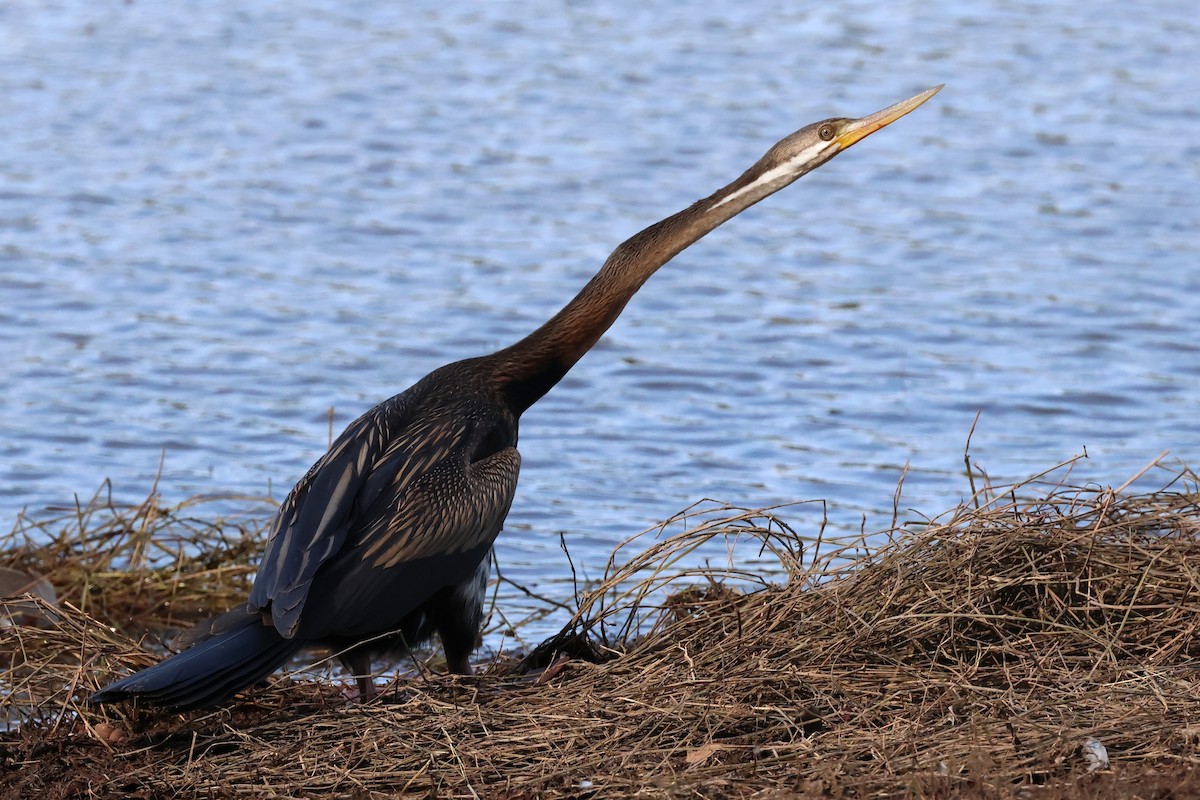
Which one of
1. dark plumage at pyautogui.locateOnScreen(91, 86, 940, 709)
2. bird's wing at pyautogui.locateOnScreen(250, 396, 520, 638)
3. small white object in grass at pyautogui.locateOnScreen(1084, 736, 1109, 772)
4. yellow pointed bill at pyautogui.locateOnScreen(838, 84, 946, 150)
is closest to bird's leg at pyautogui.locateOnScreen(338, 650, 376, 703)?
dark plumage at pyautogui.locateOnScreen(91, 86, 940, 709)

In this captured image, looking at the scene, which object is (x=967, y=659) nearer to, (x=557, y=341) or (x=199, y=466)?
(x=557, y=341)

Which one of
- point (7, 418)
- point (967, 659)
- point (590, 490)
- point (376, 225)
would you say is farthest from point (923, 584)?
point (376, 225)

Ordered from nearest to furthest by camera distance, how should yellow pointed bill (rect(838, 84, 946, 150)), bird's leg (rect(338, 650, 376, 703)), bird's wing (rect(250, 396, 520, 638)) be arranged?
bird's wing (rect(250, 396, 520, 638)) < bird's leg (rect(338, 650, 376, 703)) < yellow pointed bill (rect(838, 84, 946, 150))

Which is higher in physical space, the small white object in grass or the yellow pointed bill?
the yellow pointed bill

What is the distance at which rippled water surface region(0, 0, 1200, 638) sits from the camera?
8180mm

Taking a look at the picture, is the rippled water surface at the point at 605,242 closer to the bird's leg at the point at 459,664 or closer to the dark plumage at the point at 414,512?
the dark plumage at the point at 414,512

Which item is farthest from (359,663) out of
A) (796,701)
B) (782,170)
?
(782,170)

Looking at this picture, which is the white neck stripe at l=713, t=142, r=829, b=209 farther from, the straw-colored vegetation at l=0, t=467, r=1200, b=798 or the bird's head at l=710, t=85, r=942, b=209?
the straw-colored vegetation at l=0, t=467, r=1200, b=798

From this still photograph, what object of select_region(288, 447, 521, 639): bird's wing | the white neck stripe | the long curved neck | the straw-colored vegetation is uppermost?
the white neck stripe

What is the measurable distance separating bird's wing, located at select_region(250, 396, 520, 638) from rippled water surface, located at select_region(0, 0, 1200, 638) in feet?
6.16

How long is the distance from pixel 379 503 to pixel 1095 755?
2.03 m

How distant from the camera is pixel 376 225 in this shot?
11.2m

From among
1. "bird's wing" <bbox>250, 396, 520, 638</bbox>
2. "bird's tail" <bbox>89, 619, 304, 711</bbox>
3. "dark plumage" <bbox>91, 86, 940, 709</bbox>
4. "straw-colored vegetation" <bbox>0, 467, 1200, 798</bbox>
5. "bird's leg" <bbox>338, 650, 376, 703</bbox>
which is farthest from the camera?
"bird's leg" <bbox>338, 650, 376, 703</bbox>

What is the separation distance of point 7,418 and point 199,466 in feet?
3.74
